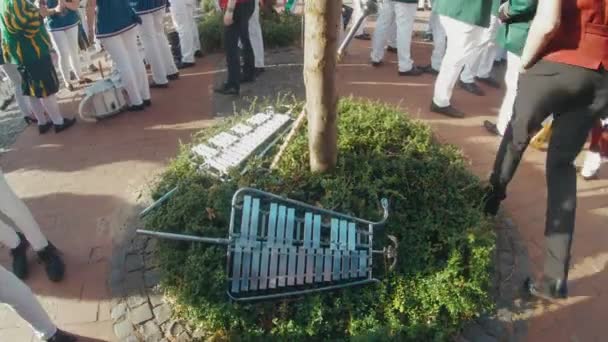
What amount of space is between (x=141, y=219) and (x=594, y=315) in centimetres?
308

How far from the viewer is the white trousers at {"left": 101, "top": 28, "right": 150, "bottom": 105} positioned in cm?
528

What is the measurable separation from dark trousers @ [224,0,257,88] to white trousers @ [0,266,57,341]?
3566 millimetres

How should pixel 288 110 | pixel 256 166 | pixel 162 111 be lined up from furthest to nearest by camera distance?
1. pixel 162 111
2. pixel 288 110
3. pixel 256 166

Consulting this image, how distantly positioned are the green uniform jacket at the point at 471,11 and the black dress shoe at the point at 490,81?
145 centimetres

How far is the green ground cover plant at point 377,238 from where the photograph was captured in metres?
2.87

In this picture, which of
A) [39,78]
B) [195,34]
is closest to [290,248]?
[39,78]

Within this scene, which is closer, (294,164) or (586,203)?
(294,164)

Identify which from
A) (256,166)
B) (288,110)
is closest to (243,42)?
(288,110)

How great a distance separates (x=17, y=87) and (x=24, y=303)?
3.39 meters

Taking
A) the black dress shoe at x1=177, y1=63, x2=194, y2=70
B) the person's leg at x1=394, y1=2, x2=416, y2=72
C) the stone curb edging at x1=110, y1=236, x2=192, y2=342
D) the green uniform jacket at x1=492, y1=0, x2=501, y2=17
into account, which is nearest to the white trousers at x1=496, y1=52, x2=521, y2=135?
the green uniform jacket at x1=492, y1=0, x2=501, y2=17

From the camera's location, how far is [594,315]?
3094 mm

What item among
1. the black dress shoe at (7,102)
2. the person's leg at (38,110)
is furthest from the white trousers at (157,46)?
the black dress shoe at (7,102)

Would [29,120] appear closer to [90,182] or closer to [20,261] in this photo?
[90,182]

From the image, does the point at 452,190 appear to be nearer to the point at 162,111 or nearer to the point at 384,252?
the point at 384,252
